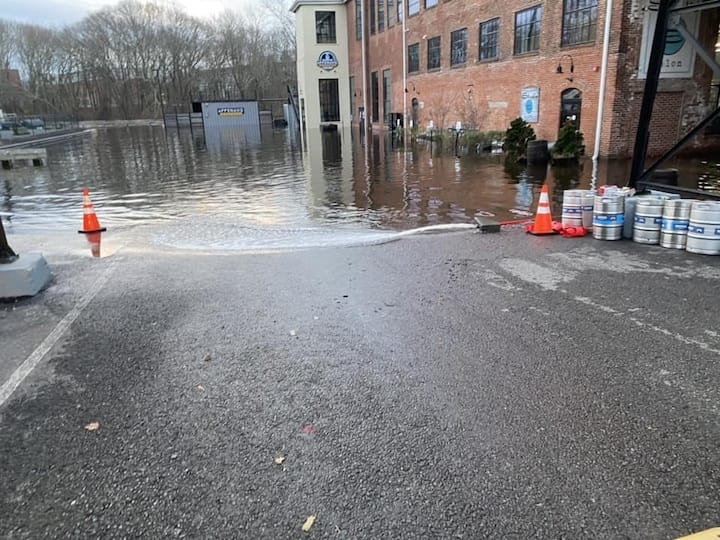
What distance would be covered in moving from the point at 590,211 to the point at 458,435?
20.6 ft

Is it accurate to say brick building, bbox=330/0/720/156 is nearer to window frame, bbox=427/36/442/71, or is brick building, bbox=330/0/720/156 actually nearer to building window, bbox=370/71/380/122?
window frame, bbox=427/36/442/71

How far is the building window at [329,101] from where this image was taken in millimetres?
50969

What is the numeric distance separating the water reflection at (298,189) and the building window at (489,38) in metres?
5.53

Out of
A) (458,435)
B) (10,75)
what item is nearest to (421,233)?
(458,435)

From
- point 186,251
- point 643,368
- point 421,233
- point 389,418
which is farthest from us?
point 421,233

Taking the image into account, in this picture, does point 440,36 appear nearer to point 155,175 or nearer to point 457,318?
point 155,175

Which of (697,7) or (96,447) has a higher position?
(697,7)

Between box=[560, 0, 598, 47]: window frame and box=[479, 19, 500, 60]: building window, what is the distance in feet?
15.6

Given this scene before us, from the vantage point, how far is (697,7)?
8539mm

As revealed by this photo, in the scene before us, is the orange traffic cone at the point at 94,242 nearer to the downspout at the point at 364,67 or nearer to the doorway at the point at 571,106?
the doorway at the point at 571,106

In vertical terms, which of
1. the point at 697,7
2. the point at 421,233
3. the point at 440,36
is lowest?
the point at 421,233

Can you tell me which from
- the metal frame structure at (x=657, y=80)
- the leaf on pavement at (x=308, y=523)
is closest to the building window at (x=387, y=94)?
the metal frame structure at (x=657, y=80)

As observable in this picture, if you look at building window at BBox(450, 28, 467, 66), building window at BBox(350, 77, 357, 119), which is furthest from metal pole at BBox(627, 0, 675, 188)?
building window at BBox(350, 77, 357, 119)

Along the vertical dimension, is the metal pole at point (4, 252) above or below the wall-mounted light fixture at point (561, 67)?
below
